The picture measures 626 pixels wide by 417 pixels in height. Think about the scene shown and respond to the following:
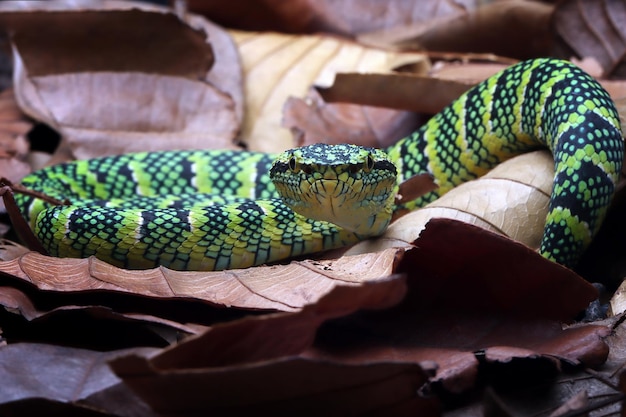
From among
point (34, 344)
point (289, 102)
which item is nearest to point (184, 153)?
point (289, 102)

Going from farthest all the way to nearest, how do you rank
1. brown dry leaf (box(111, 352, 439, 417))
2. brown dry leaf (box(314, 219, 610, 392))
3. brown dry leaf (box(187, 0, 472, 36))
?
1. brown dry leaf (box(187, 0, 472, 36))
2. brown dry leaf (box(314, 219, 610, 392))
3. brown dry leaf (box(111, 352, 439, 417))

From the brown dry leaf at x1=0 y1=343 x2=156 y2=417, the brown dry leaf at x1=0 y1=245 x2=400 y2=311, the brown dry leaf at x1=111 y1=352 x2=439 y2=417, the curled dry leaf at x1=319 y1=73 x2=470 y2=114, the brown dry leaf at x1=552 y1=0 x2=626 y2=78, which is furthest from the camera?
the brown dry leaf at x1=552 y1=0 x2=626 y2=78

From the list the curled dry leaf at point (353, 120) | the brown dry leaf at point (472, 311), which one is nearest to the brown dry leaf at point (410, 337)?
the brown dry leaf at point (472, 311)

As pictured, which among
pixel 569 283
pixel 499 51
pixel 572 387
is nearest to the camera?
pixel 572 387

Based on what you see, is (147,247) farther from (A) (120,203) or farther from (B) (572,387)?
(B) (572,387)

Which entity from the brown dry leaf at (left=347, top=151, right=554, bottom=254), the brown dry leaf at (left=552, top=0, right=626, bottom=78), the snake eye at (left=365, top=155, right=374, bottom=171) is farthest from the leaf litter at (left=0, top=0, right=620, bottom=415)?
the brown dry leaf at (left=552, top=0, right=626, bottom=78)

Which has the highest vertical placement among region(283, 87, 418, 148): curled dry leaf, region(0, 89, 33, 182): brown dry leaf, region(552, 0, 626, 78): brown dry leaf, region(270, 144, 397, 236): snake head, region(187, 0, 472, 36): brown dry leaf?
region(552, 0, 626, 78): brown dry leaf

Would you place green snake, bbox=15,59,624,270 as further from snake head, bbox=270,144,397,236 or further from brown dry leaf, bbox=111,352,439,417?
brown dry leaf, bbox=111,352,439,417
